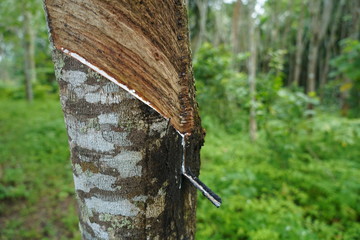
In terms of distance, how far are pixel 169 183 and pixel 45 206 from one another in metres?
3.51

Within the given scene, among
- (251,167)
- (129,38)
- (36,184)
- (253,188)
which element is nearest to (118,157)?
(129,38)

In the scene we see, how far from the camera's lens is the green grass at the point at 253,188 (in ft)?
8.53

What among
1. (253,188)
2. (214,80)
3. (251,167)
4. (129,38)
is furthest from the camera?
(214,80)

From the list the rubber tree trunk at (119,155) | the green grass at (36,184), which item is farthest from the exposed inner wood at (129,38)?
the green grass at (36,184)

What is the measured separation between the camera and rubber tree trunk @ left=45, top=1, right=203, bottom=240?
57 cm

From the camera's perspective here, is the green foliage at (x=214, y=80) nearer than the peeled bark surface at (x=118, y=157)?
No

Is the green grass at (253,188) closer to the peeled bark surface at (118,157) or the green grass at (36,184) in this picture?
the green grass at (36,184)

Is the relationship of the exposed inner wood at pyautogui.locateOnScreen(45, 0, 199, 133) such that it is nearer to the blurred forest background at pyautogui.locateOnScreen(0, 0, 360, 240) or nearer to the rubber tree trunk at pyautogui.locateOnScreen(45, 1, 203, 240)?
the rubber tree trunk at pyautogui.locateOnScreen(45, 1, 203, 240)

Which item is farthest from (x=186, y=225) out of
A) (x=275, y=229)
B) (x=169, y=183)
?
(x=275, y=229)

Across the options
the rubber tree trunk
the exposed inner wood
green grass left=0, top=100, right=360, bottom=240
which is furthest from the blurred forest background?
the exposed inner wood

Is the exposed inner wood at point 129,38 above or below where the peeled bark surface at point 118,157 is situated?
above

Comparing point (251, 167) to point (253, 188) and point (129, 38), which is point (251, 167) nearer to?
point (253, 188)

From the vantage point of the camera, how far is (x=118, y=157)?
1.95 feet

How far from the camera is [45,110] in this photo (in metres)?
8.86
